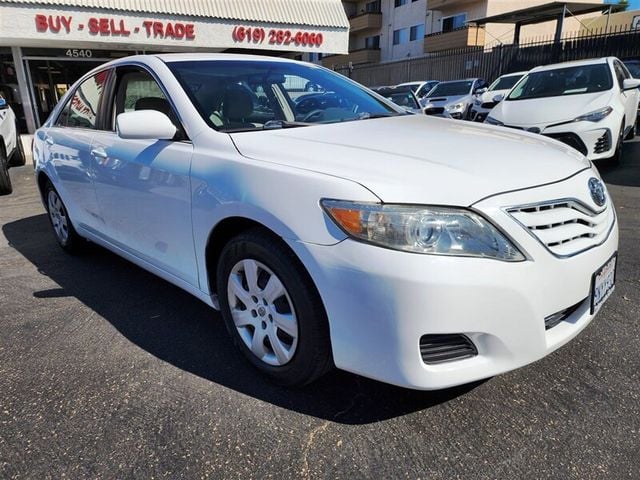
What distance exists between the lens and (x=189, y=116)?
8.36ft

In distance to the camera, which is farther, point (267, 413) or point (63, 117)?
point (63, 117)

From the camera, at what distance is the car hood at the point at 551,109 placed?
6594 mm

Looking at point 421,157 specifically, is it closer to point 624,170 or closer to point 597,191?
point 597,191

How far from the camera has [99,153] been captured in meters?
3.21

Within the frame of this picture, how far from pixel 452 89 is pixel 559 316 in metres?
13.7

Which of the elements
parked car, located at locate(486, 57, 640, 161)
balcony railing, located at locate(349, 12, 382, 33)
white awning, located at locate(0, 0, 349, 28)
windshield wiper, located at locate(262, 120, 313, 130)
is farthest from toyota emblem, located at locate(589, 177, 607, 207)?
balcony railing, located at locate(349, 12, 382, 33)

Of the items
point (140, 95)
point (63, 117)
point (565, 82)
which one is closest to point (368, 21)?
point (565, 82)

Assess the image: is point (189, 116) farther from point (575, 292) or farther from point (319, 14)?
point (319, 14)

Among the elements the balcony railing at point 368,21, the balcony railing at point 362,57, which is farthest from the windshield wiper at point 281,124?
the balcony railing at point 368,21

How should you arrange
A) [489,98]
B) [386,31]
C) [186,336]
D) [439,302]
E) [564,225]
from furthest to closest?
[386,31] → [489,98] → [186,336] → [564,225] → [439,302]

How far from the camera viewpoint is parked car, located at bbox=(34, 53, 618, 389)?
5.73ft

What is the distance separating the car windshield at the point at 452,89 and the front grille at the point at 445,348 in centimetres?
1348

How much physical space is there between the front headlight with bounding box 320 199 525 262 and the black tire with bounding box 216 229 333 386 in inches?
14.2

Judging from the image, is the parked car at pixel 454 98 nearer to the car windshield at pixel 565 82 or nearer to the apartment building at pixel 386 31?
the car windshield at pixel 565 82
